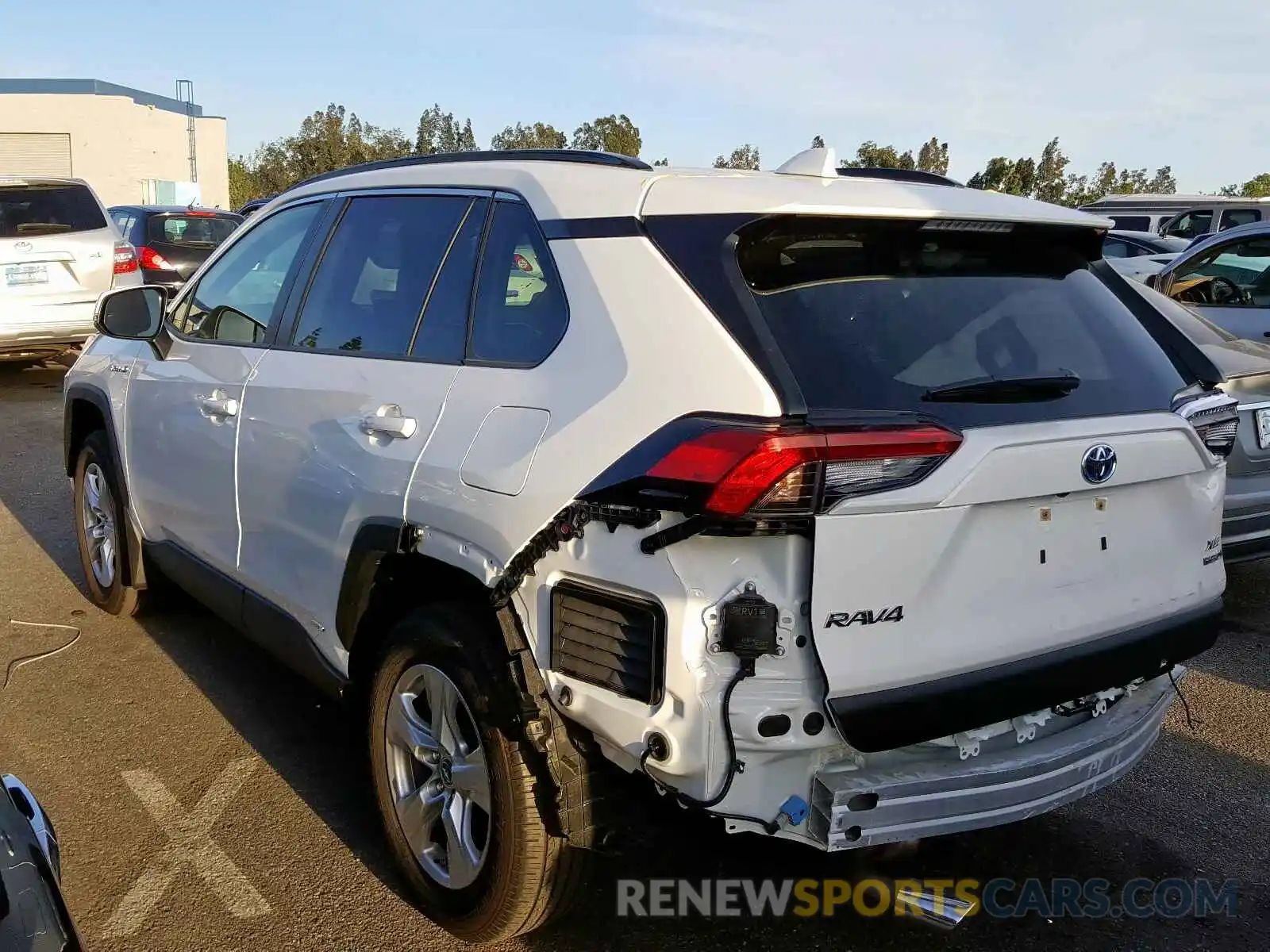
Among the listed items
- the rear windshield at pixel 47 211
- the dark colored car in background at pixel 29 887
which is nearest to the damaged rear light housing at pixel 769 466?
the dark colored car in background at pixel 29 887

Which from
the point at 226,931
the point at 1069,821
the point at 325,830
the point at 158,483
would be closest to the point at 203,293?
the point at 158,483

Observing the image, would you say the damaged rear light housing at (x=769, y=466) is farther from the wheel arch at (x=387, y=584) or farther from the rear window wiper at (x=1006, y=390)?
the wheel arch at (x=387, y=584)

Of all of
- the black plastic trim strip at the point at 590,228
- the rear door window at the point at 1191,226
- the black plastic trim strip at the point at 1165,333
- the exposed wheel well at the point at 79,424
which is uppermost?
the rear door window at the point at 1191,226

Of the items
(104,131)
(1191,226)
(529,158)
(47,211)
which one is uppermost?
(104,131)

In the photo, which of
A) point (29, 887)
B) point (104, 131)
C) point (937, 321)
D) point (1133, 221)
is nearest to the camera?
point (29, 887)

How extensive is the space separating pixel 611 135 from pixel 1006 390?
29.3 meters

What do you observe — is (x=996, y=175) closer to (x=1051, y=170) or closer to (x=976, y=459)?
(x=1051, y=170)

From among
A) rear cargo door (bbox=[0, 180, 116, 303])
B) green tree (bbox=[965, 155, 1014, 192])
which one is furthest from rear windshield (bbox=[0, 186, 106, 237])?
green tree (bbox=[965, 155, 1014, 192])

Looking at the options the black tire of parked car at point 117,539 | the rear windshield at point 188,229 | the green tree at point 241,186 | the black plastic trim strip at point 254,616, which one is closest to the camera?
the black plastic trim strip at point 254,616

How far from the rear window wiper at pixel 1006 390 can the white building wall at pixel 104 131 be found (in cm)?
5065

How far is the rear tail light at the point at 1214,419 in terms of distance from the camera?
277 cm

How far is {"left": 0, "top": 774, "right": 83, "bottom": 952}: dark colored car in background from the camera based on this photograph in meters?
1.85

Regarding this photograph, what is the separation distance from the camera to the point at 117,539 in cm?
485

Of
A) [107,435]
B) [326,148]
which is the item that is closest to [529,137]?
[326,148]
